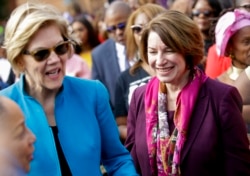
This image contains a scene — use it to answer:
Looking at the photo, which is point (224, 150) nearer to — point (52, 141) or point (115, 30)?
point (52, 141)

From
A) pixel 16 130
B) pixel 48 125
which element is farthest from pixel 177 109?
pixel 16 130

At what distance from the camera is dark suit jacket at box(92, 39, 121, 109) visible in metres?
6.53

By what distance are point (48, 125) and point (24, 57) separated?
0.41m

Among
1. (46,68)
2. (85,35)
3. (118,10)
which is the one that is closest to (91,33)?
(85,35)

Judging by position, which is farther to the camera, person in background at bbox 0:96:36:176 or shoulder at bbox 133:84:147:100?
shoulder at bbox 133:84:147:100

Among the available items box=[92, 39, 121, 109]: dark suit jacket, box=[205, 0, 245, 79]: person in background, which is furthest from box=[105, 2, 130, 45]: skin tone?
box=[205, 0, 245, 79]: person in background

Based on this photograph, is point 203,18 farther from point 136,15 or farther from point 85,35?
point 85,35

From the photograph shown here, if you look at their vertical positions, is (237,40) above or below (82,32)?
above

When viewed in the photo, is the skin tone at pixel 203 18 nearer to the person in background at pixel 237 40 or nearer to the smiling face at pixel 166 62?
the person in background at pixel 237 40

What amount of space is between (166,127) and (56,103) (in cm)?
70

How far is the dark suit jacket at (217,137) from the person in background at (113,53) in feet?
8.37

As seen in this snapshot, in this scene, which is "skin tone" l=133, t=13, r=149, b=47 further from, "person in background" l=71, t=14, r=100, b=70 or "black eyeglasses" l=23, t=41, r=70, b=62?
"person in background" l=71, t=14, r=100, b=70

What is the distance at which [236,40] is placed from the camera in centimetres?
481

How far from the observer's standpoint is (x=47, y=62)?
3.66 metres
